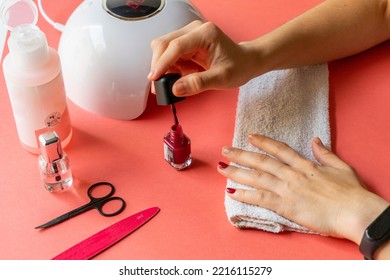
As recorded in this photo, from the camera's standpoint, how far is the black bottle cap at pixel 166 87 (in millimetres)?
790

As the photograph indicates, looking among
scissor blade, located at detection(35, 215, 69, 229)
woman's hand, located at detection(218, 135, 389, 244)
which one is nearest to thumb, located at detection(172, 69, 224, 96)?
woman's hand, located at detection(218, 135, 389, 244)

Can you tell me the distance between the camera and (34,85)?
79cm

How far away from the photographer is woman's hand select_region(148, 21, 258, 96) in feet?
2.63

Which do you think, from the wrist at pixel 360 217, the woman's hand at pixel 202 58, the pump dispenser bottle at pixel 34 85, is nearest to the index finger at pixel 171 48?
the woman's hand at pixel 202 58

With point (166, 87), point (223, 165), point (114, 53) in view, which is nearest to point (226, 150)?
point (223, 165)

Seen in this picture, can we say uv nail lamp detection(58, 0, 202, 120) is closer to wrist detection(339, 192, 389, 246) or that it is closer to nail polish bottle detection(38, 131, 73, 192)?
nail polish bottle detection(38, 131, 73, 192)

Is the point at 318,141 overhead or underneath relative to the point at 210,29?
underneath

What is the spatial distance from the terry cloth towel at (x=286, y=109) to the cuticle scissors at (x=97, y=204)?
0.52 feet

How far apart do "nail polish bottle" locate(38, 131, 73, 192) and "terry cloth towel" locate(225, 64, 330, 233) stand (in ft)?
0.78

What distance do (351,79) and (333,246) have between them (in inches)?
13.9

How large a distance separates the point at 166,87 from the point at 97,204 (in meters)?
0.19

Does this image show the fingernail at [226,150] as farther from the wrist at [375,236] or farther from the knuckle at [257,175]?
the wrist at [375,236]

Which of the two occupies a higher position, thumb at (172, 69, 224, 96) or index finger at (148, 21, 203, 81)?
index finger at (148, 21, 203, 81)

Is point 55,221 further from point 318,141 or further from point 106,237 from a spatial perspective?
point 318,141
